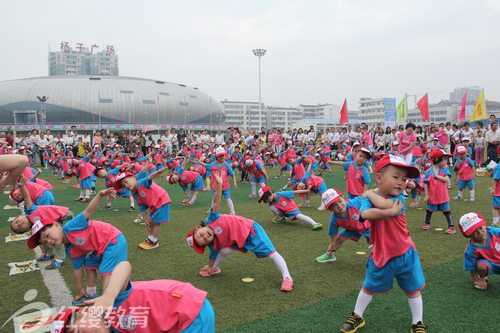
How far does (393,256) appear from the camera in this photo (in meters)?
3.14

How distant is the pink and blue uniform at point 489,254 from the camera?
13.5 feet

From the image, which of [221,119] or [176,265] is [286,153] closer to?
[176,265]

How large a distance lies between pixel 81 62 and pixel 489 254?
160m

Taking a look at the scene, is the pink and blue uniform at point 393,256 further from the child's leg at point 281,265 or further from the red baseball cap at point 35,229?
the red baseball cap at point 35,229

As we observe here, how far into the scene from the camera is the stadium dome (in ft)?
196

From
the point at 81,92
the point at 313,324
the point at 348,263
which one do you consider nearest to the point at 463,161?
the point at 348,263

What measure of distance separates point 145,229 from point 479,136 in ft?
51.1

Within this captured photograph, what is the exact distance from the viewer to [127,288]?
2156 mm

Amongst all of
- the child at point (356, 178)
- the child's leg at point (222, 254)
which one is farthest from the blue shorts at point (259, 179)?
the child's leg at point (222, 254)

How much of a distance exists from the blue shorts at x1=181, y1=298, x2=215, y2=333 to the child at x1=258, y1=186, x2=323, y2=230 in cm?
488

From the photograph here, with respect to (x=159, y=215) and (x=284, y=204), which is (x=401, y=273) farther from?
(x=159, y=215)

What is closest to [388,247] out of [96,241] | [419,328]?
[419,328]

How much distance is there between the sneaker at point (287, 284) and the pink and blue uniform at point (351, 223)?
1168 millimetres

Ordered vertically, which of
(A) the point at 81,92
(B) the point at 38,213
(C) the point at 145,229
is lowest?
(C) the point at 145,229
